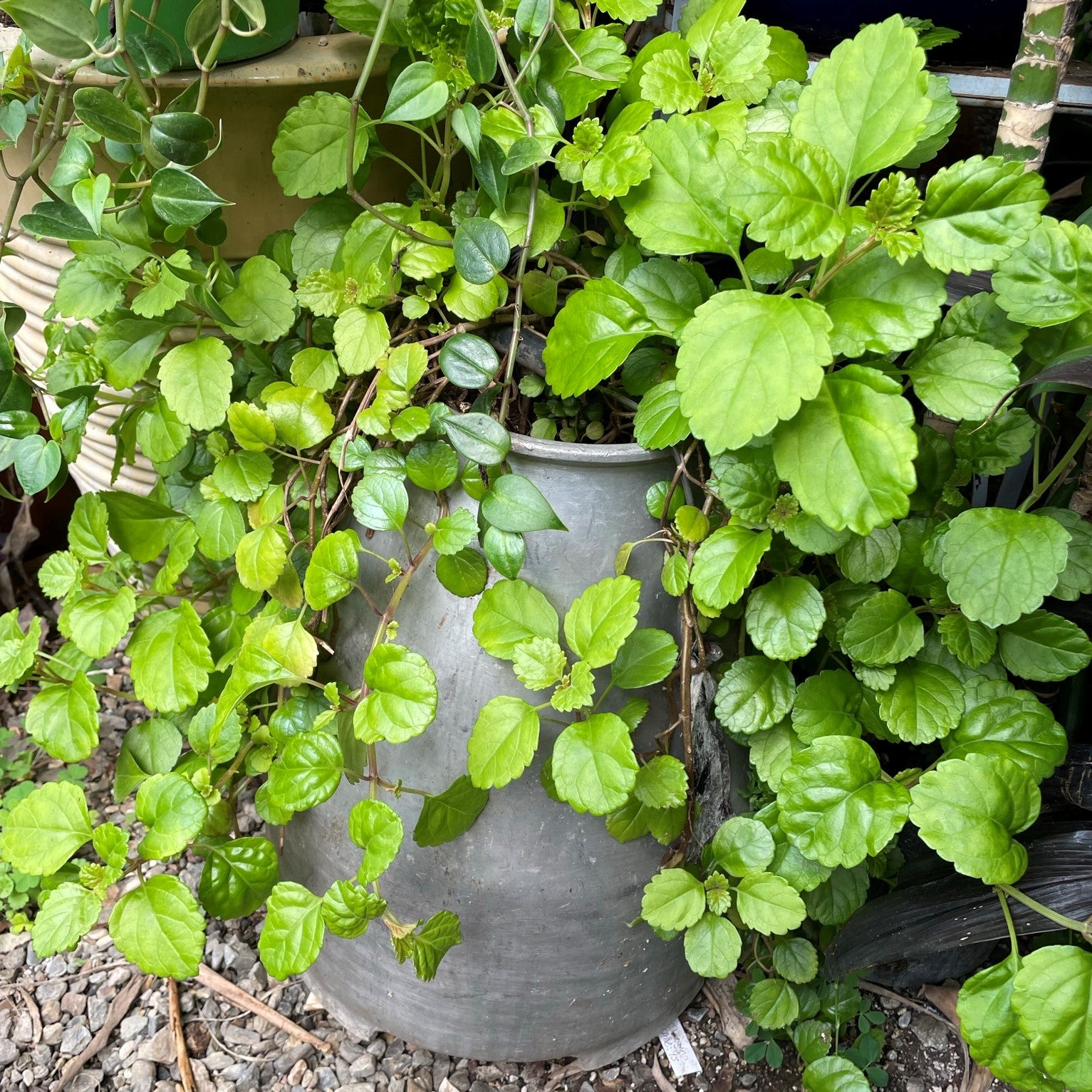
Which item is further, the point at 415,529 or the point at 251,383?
the point at 251,383

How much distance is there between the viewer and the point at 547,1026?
986mm

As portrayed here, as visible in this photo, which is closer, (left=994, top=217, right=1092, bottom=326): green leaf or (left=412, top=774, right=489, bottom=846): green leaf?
(left=994, top=217, right=1092, bottom=326): green leaf

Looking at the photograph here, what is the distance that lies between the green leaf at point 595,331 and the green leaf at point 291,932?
47 centimetres

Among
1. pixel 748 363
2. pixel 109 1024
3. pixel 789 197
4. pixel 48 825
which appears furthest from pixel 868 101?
pixel 109 1024

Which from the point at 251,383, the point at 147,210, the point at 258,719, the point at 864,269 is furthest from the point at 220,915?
the point at 864,269

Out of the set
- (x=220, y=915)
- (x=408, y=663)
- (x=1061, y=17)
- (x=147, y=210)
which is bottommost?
(x=220, y=915)

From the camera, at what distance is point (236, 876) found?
33.9 inches

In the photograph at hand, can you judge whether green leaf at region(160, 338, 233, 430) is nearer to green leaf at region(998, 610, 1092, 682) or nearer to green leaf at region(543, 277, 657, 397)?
green leaf at region(543, 277, 657, 397)

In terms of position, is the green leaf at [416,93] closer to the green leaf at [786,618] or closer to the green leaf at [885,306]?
the green leaf at [885,306]

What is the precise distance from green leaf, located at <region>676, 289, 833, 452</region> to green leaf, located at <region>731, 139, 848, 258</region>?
0.14 ft

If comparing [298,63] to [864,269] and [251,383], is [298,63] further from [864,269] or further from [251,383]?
[864,269]

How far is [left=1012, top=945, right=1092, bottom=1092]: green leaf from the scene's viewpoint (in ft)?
2.20

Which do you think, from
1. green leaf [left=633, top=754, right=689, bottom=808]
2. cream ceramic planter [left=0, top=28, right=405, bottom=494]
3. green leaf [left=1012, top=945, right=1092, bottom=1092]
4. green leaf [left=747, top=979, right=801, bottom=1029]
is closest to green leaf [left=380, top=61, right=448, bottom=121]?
cream ceramic planter [left=0, top=28, right=405, bottom=494]

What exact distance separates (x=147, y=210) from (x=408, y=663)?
0.47 metres
